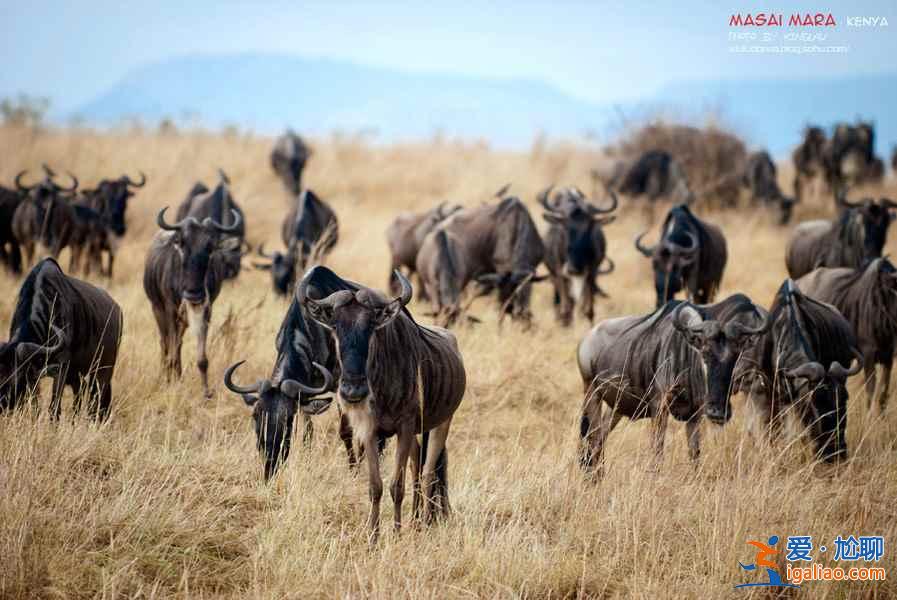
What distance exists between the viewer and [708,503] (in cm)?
468

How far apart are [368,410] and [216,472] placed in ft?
3.99

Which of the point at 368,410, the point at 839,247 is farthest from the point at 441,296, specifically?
the point at 368,410

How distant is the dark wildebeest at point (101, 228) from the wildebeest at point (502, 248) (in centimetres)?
448

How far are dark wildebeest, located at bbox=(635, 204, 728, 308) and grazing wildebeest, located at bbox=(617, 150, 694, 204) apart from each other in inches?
308

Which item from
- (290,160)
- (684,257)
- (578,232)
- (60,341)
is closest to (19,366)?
(60,341)

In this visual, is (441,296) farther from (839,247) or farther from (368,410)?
(368,410)

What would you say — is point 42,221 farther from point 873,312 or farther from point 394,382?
point 873,312

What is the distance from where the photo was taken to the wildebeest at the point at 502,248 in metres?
10.4

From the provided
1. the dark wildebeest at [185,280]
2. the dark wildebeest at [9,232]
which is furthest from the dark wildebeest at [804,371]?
the dark wildebeest at [9,232]

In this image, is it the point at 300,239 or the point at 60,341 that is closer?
the point at 60,341

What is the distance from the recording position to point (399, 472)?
4.46 metres

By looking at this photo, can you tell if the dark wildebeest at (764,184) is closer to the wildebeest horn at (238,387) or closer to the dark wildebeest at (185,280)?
the dark wildebeest at (185,280)

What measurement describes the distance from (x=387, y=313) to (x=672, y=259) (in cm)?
630

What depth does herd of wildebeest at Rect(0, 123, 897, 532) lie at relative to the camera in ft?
14.8
